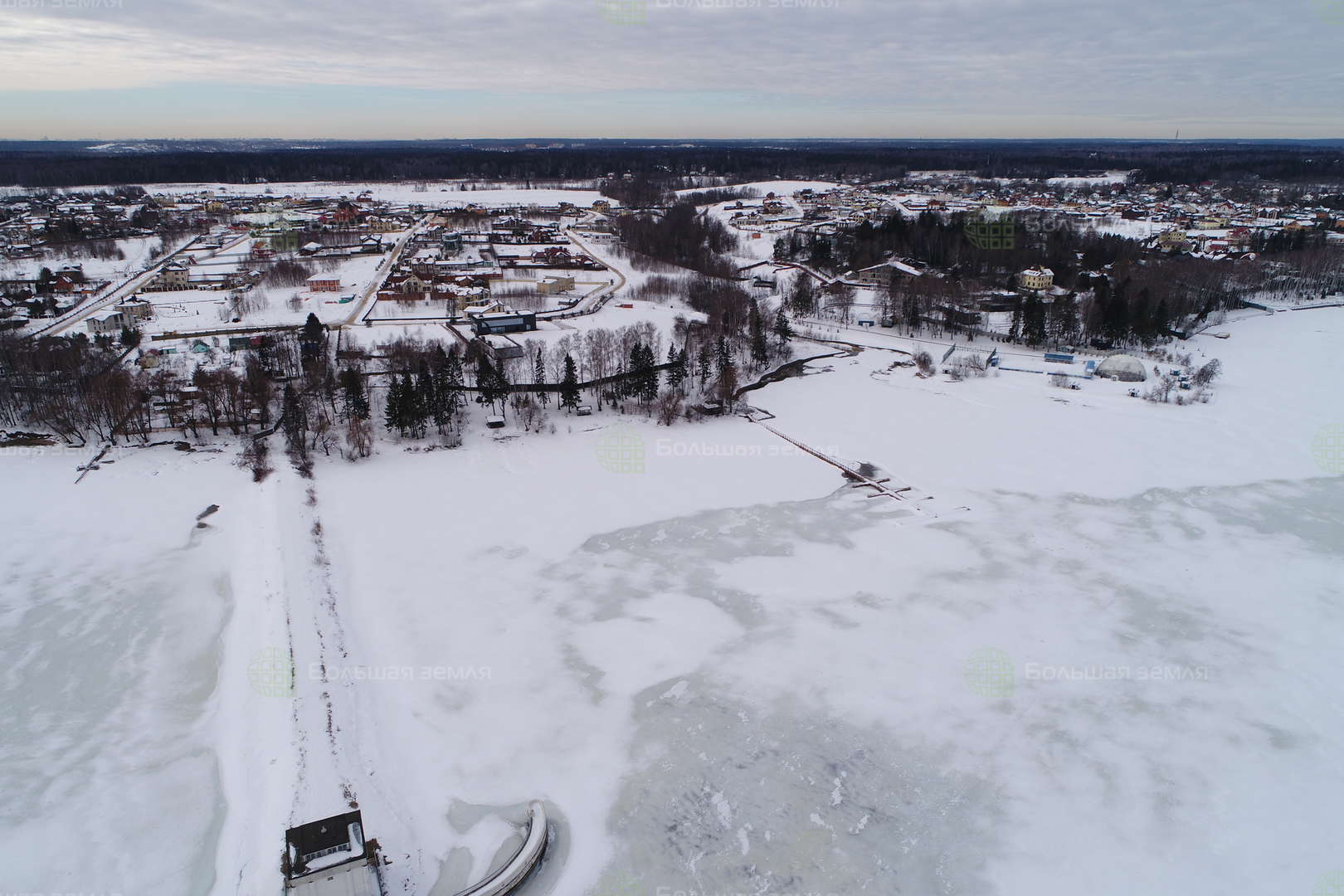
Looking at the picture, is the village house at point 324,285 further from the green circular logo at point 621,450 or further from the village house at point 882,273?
the village house at point 882,273

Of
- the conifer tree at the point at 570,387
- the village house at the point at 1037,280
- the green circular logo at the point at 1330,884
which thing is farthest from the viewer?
the village house at the point at 1037,280

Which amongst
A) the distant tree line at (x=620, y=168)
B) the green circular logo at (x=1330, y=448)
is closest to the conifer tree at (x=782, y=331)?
the green circular logo at (x=1330, y=448)

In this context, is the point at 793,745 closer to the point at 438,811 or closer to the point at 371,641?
the point at 438,811

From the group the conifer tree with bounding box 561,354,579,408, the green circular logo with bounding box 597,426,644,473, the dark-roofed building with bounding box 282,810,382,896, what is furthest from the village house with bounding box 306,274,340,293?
the dark-roofed building with bounding box 282,810,382,896

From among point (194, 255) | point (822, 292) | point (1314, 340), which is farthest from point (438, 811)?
point (194, 255)

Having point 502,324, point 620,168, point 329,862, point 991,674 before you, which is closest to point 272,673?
point 329,862

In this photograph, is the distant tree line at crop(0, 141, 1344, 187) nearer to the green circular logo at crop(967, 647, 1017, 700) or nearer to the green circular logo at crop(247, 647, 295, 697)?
the green circular logo at crop(967, 647, 1017, 700)
